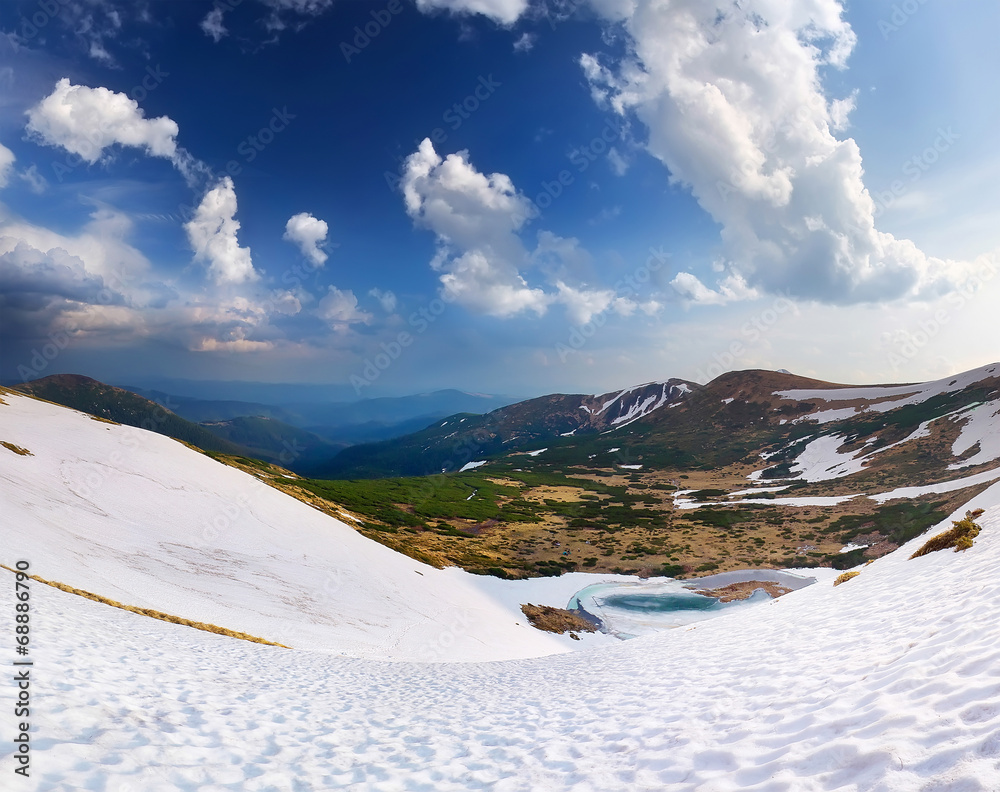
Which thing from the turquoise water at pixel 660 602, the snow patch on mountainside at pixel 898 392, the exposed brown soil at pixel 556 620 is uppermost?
the snow patch on mountainside at pixel 898 392

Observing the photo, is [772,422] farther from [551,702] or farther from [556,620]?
[551,702]

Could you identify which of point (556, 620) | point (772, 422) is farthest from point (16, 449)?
point (772, 422)

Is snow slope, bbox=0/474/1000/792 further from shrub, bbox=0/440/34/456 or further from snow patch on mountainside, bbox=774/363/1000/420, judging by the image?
snow patch on mountainside, bbox=774/363/1000/420

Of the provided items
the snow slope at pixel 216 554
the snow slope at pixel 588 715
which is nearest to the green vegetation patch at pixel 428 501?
the snow slope at pixel 216 554

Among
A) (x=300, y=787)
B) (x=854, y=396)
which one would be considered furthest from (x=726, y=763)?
(x=854, y=396)

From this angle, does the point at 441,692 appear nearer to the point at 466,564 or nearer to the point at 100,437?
the point at 466,564

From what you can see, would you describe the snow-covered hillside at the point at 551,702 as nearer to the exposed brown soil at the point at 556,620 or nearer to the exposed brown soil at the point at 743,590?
the exposed brown soil at the point at 556,620
